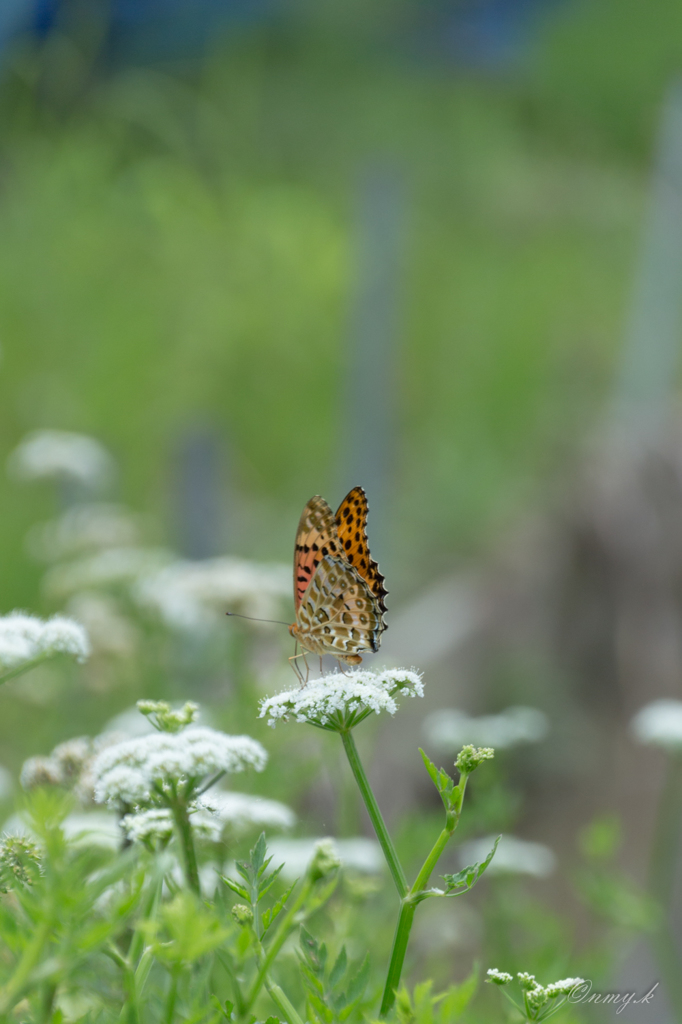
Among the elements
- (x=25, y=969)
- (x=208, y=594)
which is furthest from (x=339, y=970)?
(x=208, y=594)

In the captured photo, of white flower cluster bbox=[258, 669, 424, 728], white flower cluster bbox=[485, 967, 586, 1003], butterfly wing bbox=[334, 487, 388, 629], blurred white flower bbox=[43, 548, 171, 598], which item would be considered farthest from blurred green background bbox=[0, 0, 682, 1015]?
white flower cluster bbox=[485, 967, 586, 1003]

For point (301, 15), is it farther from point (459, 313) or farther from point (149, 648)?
point (149, 648)

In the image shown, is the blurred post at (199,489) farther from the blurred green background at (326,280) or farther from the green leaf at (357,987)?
the green leaf at (357,987)

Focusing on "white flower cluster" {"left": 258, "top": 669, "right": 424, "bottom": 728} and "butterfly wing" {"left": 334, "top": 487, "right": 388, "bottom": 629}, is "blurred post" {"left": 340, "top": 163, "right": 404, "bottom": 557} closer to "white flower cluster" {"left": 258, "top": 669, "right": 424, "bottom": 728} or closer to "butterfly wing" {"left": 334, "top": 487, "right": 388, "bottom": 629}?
"butterfly wing" {"left": 334, "top": 487, "right": 388, "bottom": 629}

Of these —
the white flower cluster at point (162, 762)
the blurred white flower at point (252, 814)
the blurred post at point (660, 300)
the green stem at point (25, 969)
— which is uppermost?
the blurred post at point (660, 300)

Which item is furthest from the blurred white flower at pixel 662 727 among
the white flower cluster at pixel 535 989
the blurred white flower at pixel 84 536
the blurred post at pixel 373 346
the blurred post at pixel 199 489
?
the blurred post at pixel 373 346

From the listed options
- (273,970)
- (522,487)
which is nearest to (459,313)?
(522,487)
